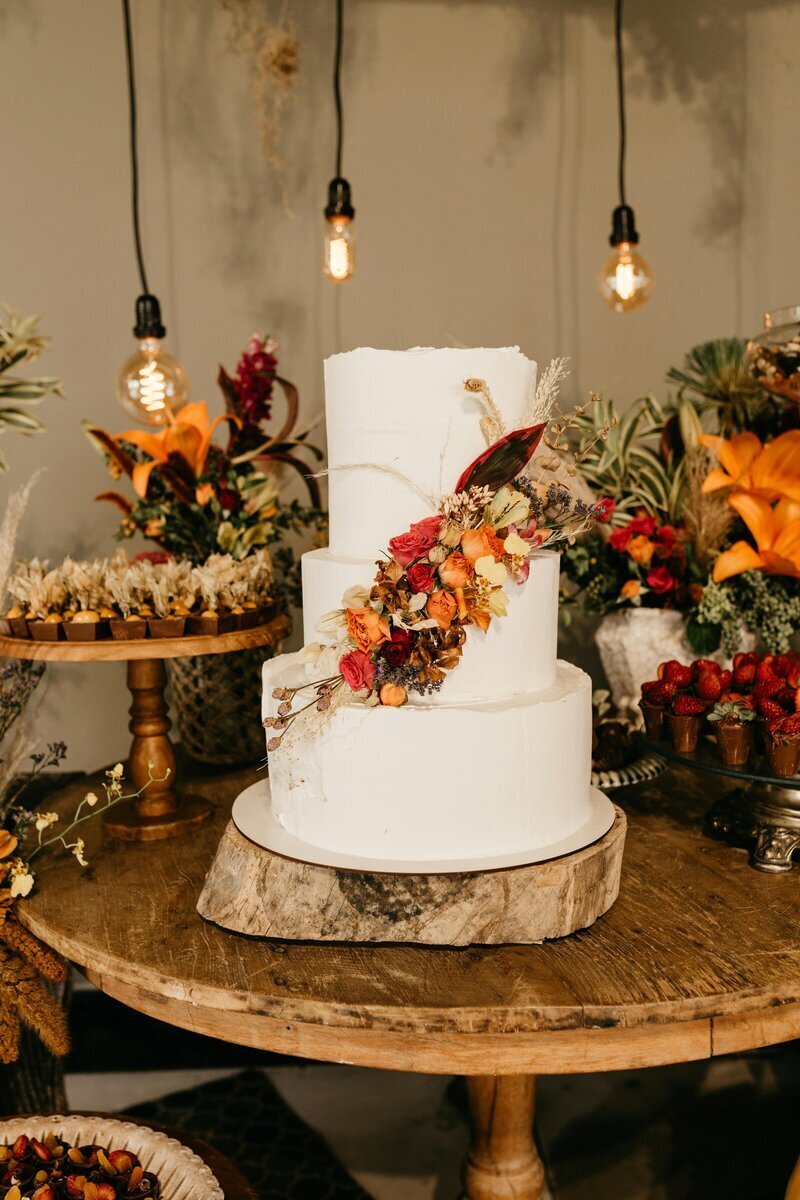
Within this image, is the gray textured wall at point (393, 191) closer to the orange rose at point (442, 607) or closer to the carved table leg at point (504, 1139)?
the carved table leg at point (504, 1139)

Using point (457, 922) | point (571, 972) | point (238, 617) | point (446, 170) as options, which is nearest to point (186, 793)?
point (238, 617)

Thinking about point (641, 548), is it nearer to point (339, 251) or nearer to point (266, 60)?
point (339, 251)

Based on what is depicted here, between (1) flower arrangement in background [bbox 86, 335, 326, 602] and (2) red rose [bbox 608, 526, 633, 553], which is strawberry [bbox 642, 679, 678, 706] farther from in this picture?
(1) flower arrangement in background [bbox 86, 335, 326, 602]

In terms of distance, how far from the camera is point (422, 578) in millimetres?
1139

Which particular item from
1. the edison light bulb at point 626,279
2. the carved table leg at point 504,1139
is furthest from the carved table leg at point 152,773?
the edison light bulb at point 626,279

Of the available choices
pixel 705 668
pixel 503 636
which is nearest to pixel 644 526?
pixel 705 668

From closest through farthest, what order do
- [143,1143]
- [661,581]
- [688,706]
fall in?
[143,1143] → [688,706] → [661,581]

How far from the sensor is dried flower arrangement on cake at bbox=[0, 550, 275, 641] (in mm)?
1477

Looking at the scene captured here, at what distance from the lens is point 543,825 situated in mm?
1203

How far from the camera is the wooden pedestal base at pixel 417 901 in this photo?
1130 mm

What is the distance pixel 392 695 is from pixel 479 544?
202 millimetres

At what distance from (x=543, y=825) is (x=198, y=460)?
965 mm

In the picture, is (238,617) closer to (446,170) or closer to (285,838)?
(285,838)

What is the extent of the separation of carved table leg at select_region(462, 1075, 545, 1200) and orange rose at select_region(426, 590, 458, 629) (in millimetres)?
824
